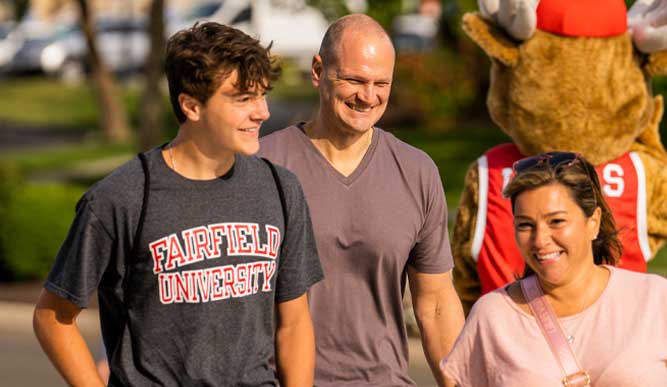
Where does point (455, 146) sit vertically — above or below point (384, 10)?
below

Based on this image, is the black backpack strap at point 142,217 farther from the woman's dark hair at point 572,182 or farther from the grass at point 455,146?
the grass at point 455,146

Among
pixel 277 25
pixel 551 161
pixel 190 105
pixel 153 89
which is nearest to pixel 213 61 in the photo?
pixel 190 105

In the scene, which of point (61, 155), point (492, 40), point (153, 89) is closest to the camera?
point (492, 40)

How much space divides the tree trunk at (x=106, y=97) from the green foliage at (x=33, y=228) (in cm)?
820

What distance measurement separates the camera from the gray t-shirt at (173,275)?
382 centimetres

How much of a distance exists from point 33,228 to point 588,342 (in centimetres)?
966

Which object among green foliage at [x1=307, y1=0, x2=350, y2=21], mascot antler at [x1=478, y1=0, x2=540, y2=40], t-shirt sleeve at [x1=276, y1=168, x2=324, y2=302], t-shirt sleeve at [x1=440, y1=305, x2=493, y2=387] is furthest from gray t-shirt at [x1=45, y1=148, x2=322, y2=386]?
green foliage at [x1=307, y1=0, x2=350, y2=21]

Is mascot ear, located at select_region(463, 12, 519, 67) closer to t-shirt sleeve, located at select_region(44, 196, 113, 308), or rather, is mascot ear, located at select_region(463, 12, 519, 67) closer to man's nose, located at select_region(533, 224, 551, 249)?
man's nose, located at select_region(533, 224, 551, 249)

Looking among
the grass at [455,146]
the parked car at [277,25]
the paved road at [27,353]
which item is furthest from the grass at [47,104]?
the paved road at [27,353]

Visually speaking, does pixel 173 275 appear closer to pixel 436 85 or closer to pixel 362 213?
pixel 362 213

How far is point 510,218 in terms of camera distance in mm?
5812

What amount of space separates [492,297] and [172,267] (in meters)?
0.87

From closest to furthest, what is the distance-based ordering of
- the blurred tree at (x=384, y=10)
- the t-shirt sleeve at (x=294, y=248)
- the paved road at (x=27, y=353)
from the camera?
1. the t-shirt sleeve at (x=294, y=248)
2. the paved road at (x=27, y=353)
3. the blurred tree at (x=384, y=10)

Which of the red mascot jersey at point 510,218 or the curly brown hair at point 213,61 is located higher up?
the curly brown hair at point 213,61
